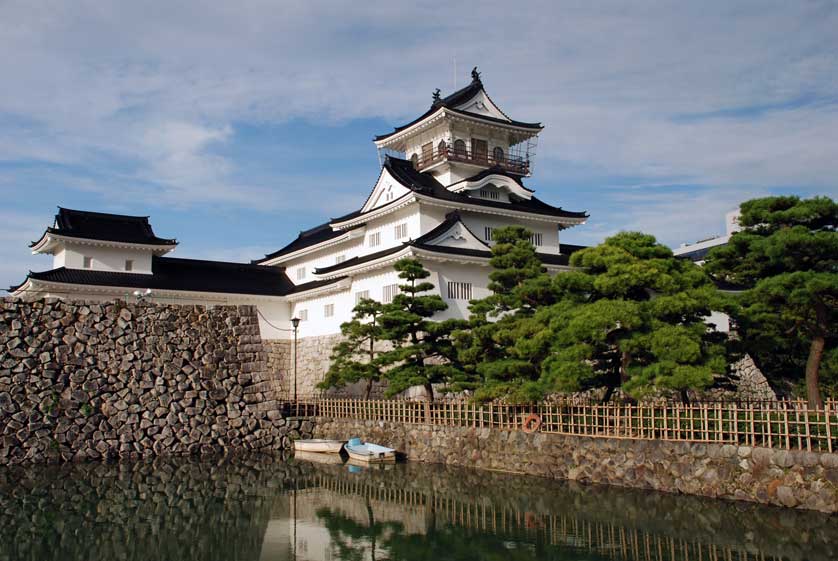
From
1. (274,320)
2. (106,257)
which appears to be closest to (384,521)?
(274,320)

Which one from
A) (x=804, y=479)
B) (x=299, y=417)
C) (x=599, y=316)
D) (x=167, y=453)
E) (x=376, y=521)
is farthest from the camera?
(x=299, y=417)

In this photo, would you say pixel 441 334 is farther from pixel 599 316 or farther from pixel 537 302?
pixel 599 316

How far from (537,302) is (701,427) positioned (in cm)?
591

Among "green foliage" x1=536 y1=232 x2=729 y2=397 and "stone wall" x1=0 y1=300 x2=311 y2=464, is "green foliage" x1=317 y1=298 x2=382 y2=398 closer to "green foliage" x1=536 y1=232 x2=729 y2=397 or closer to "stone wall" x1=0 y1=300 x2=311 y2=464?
"stone wall" x1=0 y1=300 x2=311 y2=464

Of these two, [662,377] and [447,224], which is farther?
[447,224]

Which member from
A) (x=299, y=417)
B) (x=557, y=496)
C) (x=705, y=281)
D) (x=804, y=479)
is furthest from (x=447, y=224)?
(x=804, y=479)

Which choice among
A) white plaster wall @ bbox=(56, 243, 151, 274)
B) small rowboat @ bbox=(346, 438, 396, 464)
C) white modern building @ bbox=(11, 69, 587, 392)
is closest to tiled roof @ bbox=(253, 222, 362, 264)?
white modern building @ bbox=(11, 69, 587, 392)

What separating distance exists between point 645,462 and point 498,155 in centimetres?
1904

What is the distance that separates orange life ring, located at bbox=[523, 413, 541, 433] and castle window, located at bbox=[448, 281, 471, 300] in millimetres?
8363

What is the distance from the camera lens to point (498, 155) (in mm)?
30672

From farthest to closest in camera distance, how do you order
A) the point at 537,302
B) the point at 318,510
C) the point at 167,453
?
the point at 167,453, the point at 537,302, the point at 318,510

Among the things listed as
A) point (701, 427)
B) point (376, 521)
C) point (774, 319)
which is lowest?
point (376, 521)

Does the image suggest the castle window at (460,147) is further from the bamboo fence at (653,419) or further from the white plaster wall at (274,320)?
the bamboo fence at (653,419)

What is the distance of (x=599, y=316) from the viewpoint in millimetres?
14516
